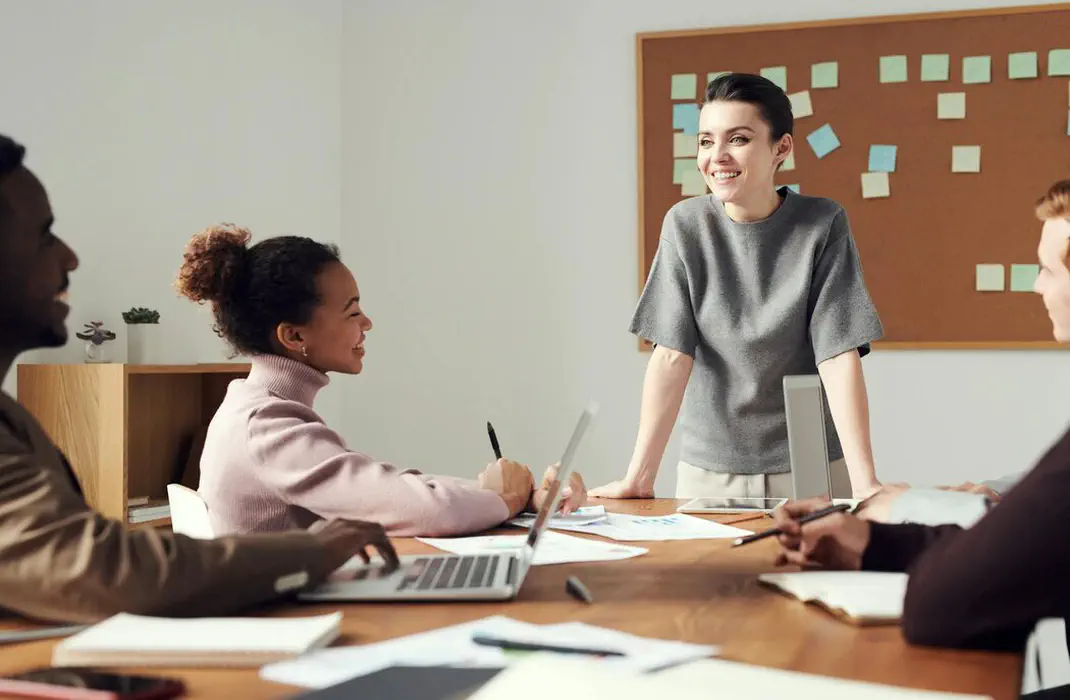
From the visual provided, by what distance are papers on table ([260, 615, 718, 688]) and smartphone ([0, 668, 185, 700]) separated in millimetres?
90

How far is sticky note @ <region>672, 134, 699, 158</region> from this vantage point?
12.5 feet

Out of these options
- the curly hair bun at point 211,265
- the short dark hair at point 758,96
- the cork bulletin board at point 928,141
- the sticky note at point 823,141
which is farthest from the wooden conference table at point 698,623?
the sticky note at point 823,141

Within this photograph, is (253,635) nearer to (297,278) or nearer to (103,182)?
(297,278)

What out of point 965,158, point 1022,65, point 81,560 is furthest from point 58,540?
point 1022,65

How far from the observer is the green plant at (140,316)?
3.14 m

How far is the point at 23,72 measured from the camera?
297 centimetres

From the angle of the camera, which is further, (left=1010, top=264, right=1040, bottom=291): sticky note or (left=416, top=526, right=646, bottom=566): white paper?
(left=1010, top=264, right=1040, bottom=291): sticky note

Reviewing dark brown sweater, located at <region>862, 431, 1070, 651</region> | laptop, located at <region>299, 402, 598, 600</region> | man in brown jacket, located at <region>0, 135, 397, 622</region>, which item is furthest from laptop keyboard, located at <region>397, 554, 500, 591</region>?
dark brown sweater, located at <region>862, 431, 1070, 651</region>

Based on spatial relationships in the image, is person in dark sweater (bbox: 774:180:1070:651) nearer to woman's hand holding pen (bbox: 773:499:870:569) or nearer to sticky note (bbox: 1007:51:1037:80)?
woman's hand holding pen (bbox: 773:499:870:569)

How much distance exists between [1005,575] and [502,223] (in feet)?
10.4

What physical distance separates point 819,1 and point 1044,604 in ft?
10.3

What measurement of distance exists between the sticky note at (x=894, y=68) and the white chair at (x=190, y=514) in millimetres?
2844

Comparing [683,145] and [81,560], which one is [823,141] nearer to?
[683,145]

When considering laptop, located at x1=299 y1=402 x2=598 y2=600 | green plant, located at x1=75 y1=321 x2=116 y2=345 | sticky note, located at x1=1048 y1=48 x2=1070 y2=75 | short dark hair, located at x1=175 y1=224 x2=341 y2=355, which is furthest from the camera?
sticky note, located at x1=1048 y1=48 x2=1070 y2=75
